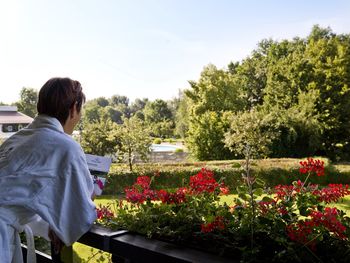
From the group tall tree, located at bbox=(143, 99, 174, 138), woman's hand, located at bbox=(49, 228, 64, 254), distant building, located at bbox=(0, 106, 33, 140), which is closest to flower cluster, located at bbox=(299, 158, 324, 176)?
woman's hand, located at bbox=(49, 228, 64, 254)

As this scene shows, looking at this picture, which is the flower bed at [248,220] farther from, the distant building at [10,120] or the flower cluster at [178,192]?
the distant building at [10,120]

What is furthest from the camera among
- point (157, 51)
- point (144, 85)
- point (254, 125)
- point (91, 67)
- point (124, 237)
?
point (144, 85)

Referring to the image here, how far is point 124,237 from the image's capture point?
3.92ft

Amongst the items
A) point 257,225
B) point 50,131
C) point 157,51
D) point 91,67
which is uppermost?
point 157,51

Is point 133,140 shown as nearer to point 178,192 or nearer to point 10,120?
point 178,192

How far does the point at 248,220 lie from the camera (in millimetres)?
1104

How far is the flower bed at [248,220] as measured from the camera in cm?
97

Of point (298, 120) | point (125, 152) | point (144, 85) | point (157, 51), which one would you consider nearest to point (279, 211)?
point (125, 152)

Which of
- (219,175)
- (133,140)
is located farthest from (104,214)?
(133,140)

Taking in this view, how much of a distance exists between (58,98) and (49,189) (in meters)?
0.32

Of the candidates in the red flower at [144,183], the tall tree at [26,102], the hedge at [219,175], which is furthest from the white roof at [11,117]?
the red flower at [144,183]

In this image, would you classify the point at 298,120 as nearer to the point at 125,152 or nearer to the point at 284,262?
the point at 125,152

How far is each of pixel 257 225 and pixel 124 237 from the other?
0.45 m

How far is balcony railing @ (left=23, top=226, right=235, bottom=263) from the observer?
986mm
